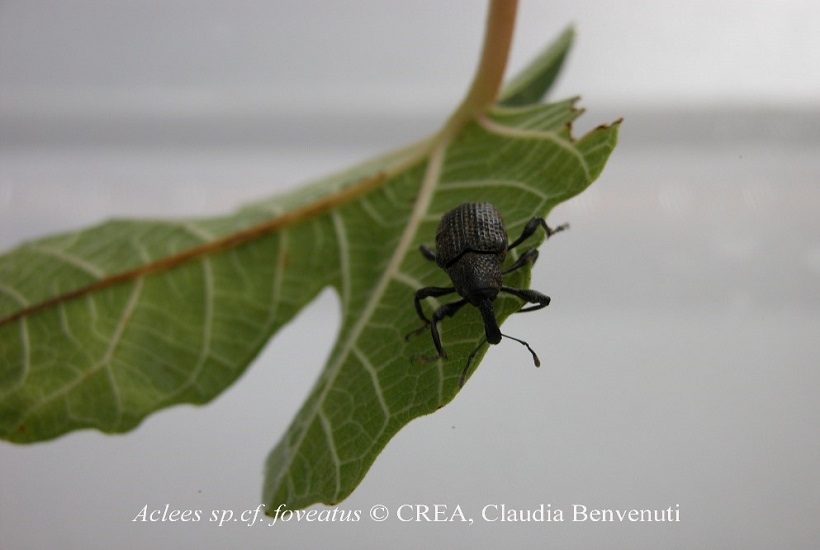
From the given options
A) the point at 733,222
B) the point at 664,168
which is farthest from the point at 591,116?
the point at 733,222

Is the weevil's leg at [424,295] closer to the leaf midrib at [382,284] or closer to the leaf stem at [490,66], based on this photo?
the leaf midrib at [382,284]

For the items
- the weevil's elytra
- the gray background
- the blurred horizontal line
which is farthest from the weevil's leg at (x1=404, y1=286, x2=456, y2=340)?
the blurred horizontal line

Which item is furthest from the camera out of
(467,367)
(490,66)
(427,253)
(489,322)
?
(490,66)

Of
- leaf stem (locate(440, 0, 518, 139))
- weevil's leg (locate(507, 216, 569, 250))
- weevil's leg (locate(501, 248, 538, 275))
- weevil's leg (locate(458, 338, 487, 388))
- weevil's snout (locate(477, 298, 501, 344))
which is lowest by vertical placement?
weevil's leg (locate(458, 338, 487, 388))

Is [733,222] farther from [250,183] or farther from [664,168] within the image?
[250,183]

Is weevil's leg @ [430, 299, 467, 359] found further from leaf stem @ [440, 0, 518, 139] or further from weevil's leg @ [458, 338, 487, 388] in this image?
leaf stem @ [440, 0, 518, 139]

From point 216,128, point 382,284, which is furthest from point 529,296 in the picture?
point 216,128

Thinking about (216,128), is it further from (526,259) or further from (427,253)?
(526,259)
